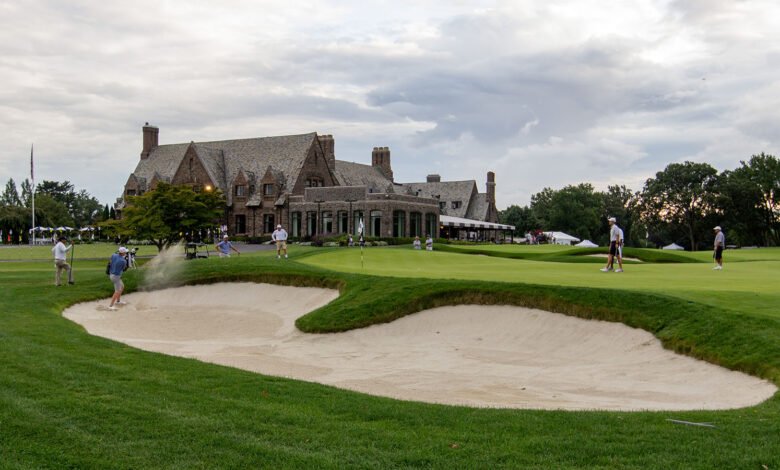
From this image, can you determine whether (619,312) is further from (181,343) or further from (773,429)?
(181,343)

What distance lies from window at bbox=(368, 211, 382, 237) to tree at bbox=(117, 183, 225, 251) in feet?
81.1

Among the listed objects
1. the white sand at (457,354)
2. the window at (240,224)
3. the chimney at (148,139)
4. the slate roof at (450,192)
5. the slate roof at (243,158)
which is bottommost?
the white sand at (457,354)

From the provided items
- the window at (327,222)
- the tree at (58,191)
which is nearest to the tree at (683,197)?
the window at (327,222)

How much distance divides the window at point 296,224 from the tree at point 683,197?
2181 inches

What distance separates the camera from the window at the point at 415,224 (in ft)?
230

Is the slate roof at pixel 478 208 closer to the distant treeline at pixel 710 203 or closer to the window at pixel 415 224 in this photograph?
the distant treeline at pixel 710 203

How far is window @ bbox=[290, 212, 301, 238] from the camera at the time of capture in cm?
7356

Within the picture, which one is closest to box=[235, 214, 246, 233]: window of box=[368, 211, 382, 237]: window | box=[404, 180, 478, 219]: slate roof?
box=[368, 211, 382, 237]: window

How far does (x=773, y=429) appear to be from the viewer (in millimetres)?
7359

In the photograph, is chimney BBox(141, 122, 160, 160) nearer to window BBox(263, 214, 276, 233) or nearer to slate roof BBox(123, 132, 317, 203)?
slate roof BBox(123, 132, 317, 203)

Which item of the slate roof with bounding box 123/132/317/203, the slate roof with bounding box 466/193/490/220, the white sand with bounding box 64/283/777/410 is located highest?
the slate roof with bounding box 123/132/317/203

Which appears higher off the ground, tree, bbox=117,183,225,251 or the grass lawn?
tree, bbox=117,183,225,251

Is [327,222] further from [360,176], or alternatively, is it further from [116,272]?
[116,272]

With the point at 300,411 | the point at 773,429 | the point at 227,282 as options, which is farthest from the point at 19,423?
the point at 227,282
